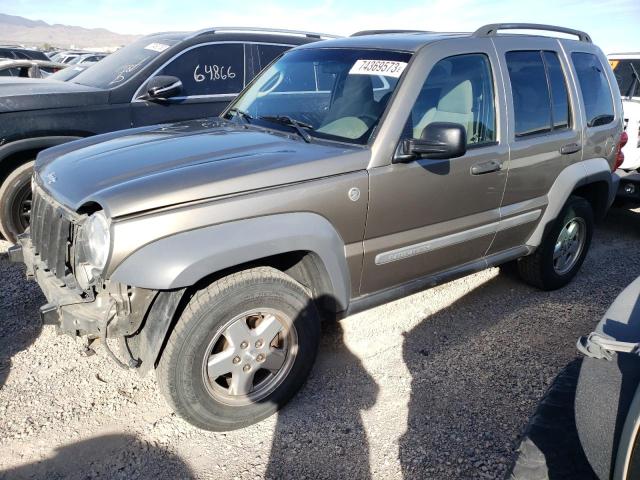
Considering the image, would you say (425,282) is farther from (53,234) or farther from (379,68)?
(53,234)

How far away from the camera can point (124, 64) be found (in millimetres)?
5312

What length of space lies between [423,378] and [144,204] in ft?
6.33

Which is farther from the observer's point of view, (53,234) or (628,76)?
(628,76)

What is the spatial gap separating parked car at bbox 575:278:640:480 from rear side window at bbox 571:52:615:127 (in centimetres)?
294

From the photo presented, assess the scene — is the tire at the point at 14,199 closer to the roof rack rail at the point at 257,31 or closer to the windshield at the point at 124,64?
the windshield at the point at 124,64

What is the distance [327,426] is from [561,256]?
2.68m

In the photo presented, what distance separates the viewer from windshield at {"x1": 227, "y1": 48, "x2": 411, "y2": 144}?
9.81 ft

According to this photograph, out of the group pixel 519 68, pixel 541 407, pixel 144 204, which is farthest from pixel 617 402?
pixel 519 68

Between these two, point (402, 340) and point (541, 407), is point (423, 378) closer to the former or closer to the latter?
point (402, 340)

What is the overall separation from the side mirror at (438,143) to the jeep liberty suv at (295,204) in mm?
10

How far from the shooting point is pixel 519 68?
358 cm

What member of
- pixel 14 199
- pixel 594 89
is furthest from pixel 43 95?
pixel 594 89

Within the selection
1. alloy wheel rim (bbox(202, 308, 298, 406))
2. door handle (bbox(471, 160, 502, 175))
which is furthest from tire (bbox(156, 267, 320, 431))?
door handle (bbox(471, 160, 502, 175))

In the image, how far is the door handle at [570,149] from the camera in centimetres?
381
